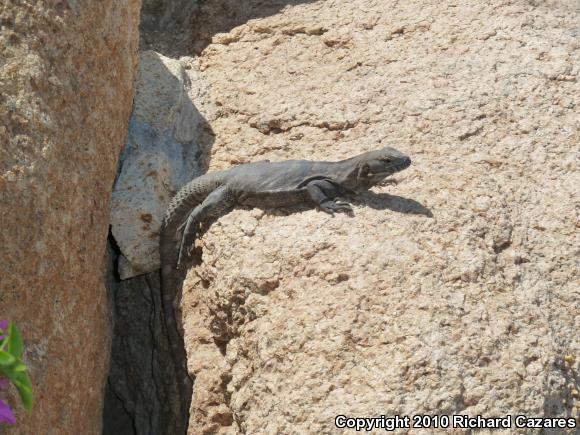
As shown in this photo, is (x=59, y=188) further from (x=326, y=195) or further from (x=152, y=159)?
(x=326, y=195)

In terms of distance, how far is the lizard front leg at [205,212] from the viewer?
219 inches

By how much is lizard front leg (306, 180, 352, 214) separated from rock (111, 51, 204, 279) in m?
1.11

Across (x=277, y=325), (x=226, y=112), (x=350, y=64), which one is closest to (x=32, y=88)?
(x=277, y=325)

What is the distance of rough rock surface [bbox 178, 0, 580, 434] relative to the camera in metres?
4.37

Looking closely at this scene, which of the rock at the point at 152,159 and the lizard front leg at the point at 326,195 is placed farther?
the rock at the point at 152,159

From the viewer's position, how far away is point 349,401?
168 inches

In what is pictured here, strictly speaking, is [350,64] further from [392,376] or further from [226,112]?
[392,376]

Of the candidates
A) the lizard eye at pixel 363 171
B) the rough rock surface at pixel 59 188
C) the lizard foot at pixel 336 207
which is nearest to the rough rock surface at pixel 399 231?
the lizard foot at pixel 336 207

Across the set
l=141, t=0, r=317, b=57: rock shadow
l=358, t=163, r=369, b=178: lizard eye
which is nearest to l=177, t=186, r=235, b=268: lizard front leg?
l=358, t=163, r=369, b=178: lizard eye

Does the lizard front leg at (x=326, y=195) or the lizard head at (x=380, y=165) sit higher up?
the lizard head at (x=380, y=165)

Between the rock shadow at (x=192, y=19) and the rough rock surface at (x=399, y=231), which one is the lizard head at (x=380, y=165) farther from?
the rock shadow at (x=192, y=19)

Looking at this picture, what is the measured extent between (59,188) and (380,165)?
1866 millimetres

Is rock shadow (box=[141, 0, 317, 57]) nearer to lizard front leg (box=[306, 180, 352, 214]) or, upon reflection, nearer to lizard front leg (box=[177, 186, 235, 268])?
lizard front leg (box=[177, 186, 235, 268])

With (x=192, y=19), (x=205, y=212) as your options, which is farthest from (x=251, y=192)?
(x=192, y=19)
